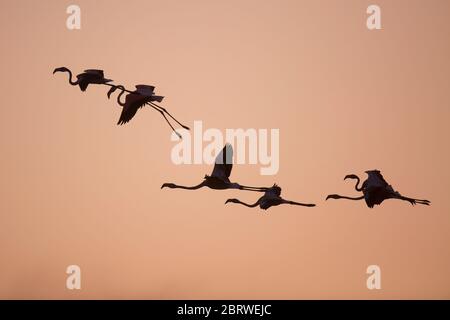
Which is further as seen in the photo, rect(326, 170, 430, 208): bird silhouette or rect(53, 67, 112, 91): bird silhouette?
rect(326, 170, 430, 208): bird silhouette

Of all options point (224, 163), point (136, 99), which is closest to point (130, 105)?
point (136, 99)

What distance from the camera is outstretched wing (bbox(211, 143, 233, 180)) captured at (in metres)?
12.4

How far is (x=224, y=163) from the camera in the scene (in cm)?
1245

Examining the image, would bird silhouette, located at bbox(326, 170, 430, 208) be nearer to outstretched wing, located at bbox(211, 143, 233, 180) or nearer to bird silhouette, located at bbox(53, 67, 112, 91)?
outstretched wing, located at bbox(211, 143, 233, 180)

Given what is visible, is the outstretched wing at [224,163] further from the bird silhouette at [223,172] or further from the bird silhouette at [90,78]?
the bird silhouette at [90,78]

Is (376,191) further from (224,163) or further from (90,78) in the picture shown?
(90,78)

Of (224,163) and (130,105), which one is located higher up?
(130,105)

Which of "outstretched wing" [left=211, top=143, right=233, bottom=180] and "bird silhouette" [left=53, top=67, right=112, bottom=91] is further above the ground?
"bird silhouette" [left=53, top=67, right=112, bottom=91]

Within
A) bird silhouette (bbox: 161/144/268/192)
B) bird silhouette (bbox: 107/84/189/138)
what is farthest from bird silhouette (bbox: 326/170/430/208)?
bird silhouette (bbox: 107/84/189/138)

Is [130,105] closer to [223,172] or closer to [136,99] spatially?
[136,99]

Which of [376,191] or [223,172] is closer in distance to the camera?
[223,172]
